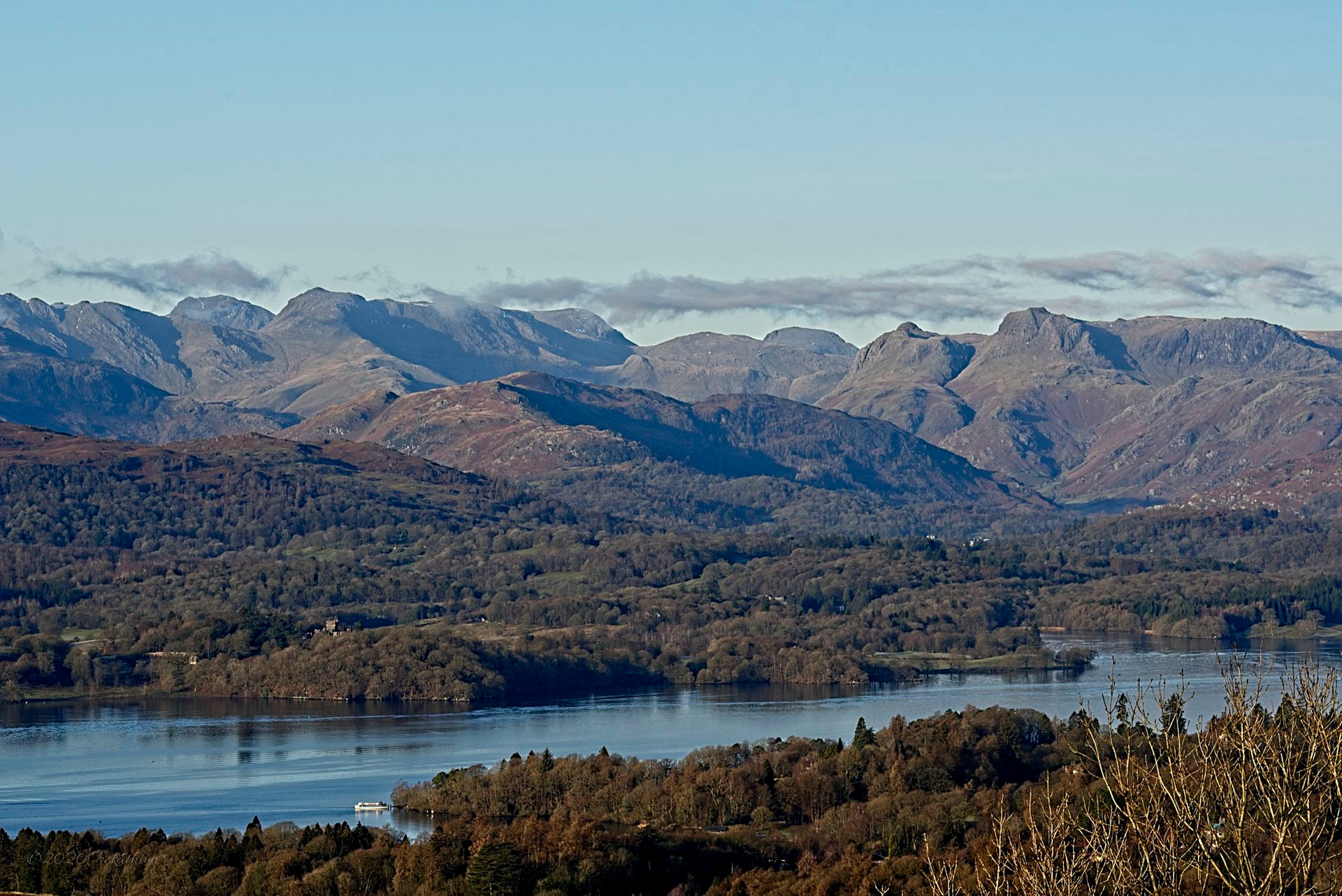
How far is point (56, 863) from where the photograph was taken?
6788 centimetres

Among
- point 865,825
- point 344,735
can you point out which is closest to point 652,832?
point 865,825

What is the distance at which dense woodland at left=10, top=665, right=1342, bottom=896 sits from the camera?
1034 inches

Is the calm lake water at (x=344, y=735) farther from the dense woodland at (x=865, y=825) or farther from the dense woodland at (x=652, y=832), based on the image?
the dense woodland at (x=865, y=825)

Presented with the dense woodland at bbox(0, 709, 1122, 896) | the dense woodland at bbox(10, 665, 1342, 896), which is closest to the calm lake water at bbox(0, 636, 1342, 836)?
the dense woodland at bbox(0, 709, 1122, 896)

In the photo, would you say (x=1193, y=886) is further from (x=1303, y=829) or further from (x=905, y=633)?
(x=905, y=633)

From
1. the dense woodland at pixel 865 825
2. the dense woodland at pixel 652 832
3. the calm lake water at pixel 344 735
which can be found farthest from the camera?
the calm lake water at pixel 344 735

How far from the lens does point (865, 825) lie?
82625 mm

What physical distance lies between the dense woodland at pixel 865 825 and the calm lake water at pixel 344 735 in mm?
7583

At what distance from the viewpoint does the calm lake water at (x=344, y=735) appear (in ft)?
316

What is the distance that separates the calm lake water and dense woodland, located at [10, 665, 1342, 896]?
7.58m

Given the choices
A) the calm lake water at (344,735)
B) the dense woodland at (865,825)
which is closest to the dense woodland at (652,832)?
the dense woodland at (865,825)

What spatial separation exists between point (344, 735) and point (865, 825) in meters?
54.0

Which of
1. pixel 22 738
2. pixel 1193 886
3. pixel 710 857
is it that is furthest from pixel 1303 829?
pixel 22 738

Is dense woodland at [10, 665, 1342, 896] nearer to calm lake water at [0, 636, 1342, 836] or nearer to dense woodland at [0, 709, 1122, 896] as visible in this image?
dense woodland at [0, 709, 1122, 896]
